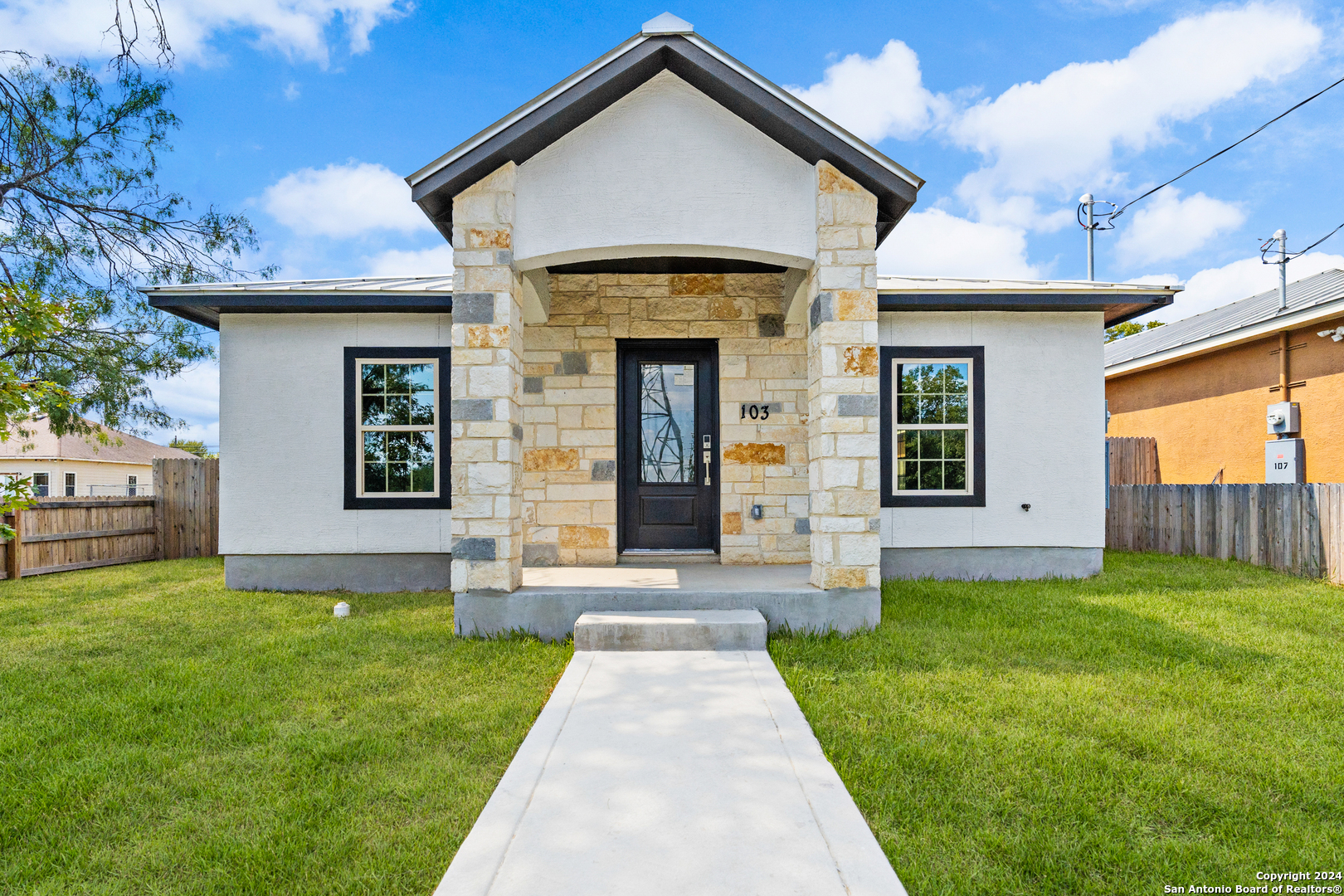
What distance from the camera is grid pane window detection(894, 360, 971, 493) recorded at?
701 cm

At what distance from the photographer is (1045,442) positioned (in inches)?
275

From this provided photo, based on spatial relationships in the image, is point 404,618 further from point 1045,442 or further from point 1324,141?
point 1324,141

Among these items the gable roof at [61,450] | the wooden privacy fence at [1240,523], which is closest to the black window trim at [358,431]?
the wooden privacy fence at [1240,523]

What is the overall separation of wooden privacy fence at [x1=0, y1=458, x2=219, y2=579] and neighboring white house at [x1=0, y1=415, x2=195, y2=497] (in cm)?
1066

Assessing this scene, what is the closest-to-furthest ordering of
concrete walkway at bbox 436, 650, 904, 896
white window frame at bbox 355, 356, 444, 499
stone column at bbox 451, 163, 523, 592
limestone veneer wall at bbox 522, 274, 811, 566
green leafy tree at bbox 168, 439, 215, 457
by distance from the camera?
1. concrete walkway at bbox 436, 650, 904, 896
2. stone column at bbox 451, 163, 523, 592
3. limestone veneer wall at bbox 522, 274, 811, 566
4. white window frame at bbox 355, 356, 444, 499
5. green leafy tree at bbox 168, 439, 215, 457

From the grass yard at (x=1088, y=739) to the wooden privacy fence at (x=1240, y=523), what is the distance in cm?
161

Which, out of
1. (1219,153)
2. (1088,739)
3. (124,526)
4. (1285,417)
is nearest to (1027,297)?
(1088,739)

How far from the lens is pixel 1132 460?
11.2 m

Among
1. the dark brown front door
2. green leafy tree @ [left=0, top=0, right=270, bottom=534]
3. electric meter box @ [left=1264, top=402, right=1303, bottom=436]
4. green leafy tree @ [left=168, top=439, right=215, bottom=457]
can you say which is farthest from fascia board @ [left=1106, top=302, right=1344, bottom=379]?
green leafy tree @ [left=168, top=439, right=215, bottom=457]

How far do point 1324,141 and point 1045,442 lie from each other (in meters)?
10.0

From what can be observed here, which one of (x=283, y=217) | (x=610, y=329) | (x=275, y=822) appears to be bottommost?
(x=275, y=822)

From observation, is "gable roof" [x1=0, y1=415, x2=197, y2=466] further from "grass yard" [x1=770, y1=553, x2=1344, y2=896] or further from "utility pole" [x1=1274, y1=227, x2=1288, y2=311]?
"utility pole" [x1=1274, y1=227, x2=1288, y2=311]

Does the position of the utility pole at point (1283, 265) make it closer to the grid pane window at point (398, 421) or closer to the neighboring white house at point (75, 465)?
the grid pane window at point (398, 421)

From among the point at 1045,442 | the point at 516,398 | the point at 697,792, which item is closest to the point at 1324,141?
the point at 1045,442
